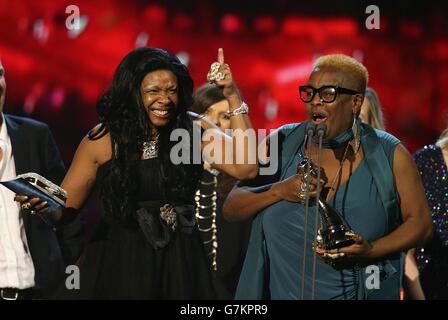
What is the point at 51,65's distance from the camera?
260 inches

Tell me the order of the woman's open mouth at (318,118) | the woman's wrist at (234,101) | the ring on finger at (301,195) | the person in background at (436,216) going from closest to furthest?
1. the ring on finger at (301,195)
2. the woman's open mouth at (318,118)
3. the woman's wrist at (234,101)
4. the person in background at (436,216)

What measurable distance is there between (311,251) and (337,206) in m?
0.20

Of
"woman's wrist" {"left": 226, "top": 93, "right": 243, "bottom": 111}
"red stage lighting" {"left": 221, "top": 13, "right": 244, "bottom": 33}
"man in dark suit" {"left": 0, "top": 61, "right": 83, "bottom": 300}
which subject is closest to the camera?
"woman's wrist" {"left": 226, "top": 93, "right": 243, "bottom": 111}

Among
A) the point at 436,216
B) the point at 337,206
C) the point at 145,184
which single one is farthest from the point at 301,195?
the point at 436,216

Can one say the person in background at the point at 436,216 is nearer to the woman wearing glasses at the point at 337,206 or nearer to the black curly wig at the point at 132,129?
the woman wearing glasses at the point at 337,206

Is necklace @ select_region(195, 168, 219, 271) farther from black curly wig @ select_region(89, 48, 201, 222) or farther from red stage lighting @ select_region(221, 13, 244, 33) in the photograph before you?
red stage lighting @ select_region(221, 13, 244, 33)

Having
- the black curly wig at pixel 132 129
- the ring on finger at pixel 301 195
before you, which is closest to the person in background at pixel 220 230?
the black curly wig at pixel 132 129

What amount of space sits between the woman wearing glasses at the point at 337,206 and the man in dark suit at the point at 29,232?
1132mm

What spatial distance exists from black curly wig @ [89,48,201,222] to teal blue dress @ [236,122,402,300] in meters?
0.39

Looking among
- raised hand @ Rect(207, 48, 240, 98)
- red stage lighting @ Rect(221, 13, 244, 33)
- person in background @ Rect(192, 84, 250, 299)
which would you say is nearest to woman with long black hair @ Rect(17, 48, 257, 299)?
raised hand @ Rect(207, 48, 240, 98)

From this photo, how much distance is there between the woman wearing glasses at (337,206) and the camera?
3.77m

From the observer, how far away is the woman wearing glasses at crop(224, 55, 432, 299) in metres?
3.77

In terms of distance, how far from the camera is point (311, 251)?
3840mm

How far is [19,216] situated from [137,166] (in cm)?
95
